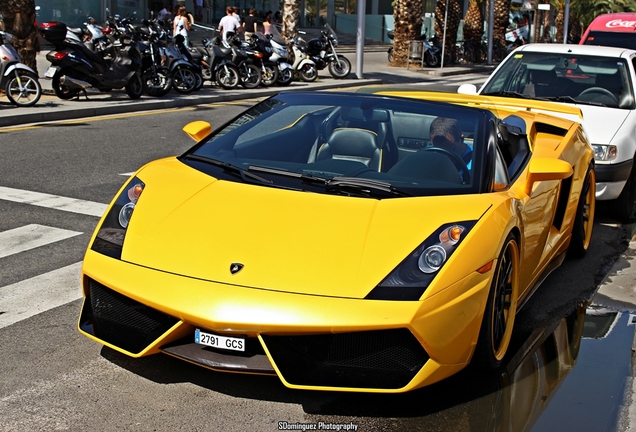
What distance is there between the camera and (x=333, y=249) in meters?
3.74

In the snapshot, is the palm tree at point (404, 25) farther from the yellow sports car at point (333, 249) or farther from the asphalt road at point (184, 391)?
the yellow sports car at point (333, 249)

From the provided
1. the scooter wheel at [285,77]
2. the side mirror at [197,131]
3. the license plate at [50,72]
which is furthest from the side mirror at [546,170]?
the scooter wheel at [285,77]

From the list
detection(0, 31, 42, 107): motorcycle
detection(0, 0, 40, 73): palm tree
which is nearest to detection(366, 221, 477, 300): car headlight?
detection(0, 31, 42, 107): motorcycle

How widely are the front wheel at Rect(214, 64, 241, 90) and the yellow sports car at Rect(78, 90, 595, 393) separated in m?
14.9

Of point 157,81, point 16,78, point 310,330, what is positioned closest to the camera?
point 310,330

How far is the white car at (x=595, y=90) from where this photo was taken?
299 inches

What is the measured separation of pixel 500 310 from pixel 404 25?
91.0 ft

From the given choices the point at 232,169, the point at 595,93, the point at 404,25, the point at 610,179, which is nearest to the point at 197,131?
the point at 232,169

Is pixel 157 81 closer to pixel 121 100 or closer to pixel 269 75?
pixel 121 100

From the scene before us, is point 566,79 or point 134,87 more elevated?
point 566,79

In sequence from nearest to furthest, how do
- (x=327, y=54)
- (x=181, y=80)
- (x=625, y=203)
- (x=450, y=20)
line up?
(x=625, y=203) < (x=181, y=80) < (x=327, y=54) < (x=450, y=20)

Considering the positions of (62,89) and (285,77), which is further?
(285,77)

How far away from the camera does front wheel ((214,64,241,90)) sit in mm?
19719

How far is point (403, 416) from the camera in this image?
366 centimetres
